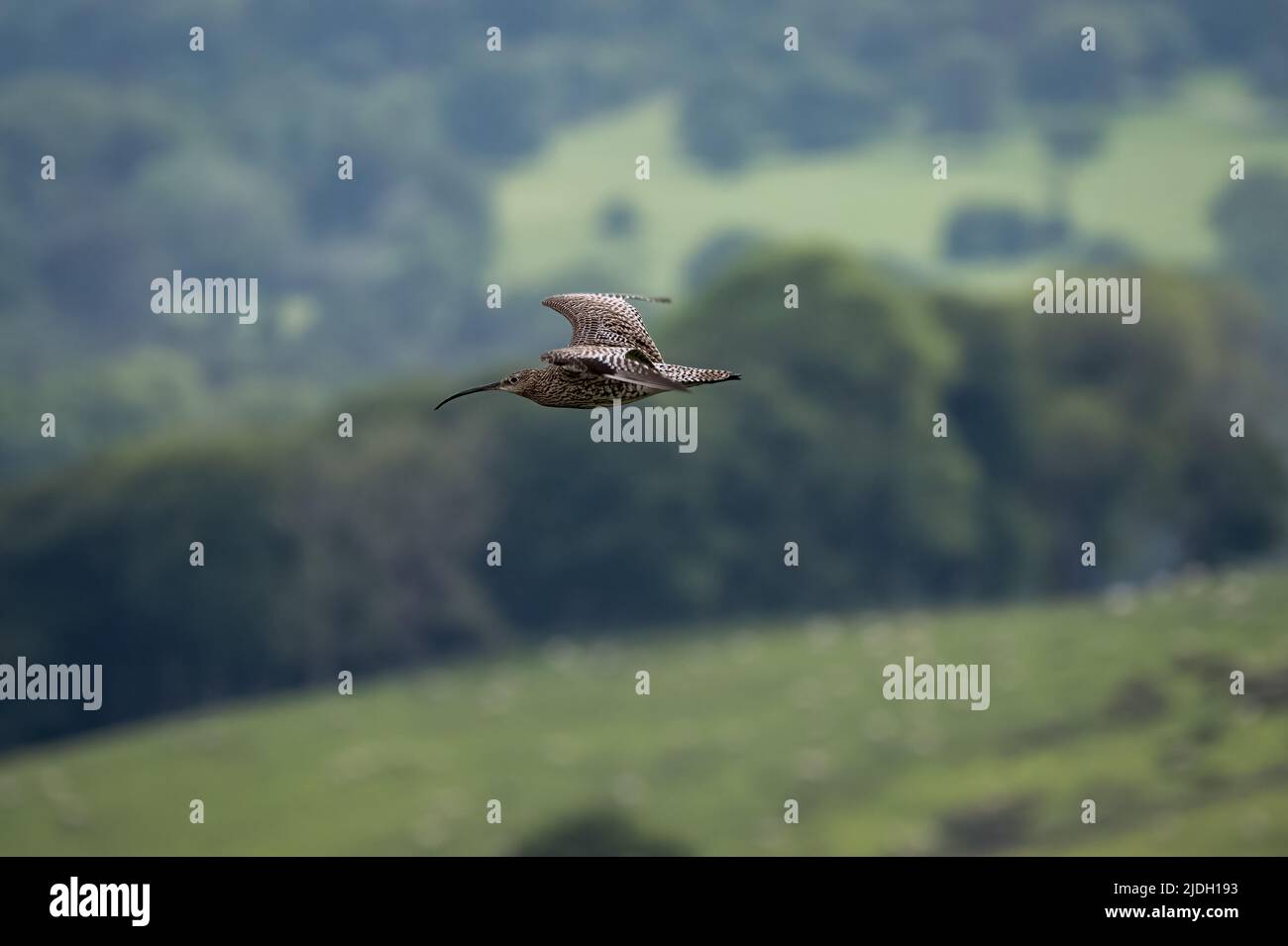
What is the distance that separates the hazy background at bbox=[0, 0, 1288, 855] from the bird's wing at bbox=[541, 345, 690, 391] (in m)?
46.3

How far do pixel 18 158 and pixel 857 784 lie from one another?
295 ft

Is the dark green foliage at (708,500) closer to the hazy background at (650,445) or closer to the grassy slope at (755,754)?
the hazy background at (650,445)

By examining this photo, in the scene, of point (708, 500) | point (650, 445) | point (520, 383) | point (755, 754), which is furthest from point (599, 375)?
point (650, 445)

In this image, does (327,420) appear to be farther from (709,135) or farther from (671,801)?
(709,135)

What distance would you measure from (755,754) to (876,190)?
6742 centimetres

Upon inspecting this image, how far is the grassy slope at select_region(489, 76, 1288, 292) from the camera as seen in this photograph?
12556 cm

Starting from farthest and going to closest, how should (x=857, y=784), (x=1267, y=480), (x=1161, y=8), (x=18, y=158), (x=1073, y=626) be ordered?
(x=1161, y=8) → (x=18, y=158) → (x=1267, y=480) → (x=1073, y=626) → (x=857, y=784)

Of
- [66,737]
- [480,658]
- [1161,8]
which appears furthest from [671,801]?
[1161,8]

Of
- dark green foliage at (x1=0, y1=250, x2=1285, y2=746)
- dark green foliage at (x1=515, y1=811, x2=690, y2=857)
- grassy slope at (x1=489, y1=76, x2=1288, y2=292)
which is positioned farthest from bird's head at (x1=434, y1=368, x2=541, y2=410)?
grassy slope at (x1=489, y1=76, x2=1288, y2=292)

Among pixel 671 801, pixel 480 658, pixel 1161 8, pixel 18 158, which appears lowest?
pixel 671 801

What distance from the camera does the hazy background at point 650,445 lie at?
7881 cm

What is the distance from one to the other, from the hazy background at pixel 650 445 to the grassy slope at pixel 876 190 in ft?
1.59

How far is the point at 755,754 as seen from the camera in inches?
3115

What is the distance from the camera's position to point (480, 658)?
91.8 meters
